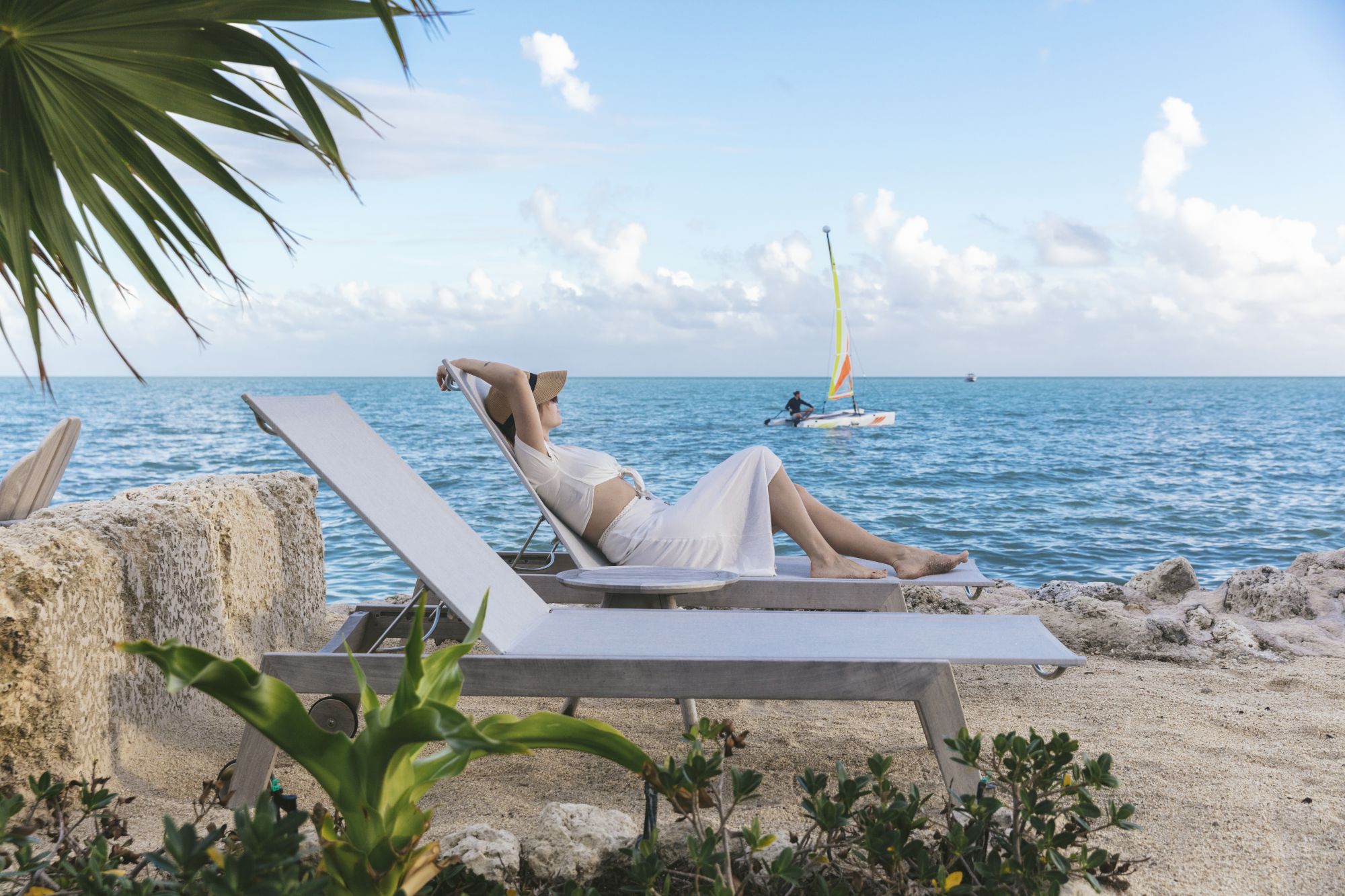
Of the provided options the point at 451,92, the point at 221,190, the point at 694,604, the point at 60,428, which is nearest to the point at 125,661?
the point at 221,190

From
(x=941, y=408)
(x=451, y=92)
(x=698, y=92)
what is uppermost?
(x=698, y=92)

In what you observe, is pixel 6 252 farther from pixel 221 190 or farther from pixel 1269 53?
pixel 1269 53

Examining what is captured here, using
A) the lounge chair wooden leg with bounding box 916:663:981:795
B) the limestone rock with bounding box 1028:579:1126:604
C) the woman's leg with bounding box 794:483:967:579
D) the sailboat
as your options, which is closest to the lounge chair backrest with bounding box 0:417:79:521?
the woman's leg with bounding box 794:483:967:579

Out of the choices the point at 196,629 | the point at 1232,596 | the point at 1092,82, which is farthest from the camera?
the point at 1092,82

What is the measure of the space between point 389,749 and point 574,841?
612 millimetres

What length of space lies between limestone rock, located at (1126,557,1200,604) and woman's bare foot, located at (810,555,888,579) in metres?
2.55

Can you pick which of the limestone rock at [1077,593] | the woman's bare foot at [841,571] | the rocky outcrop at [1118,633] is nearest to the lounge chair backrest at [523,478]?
the woman's bare foot at [841,571]

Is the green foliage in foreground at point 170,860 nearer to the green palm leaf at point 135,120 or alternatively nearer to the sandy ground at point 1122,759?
the sandy ground at point 1122,759

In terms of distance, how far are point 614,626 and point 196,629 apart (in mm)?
1493

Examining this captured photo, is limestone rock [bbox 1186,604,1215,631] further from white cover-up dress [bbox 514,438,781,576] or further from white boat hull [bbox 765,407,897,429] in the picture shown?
white boat hull [bbox 765,407,897,429]

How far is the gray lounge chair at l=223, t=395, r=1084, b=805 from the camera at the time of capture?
6.52 feet

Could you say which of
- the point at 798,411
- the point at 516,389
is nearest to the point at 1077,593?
the point at 516,389

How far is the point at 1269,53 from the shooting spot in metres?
16.3

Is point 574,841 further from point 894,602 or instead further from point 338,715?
point 894,602
